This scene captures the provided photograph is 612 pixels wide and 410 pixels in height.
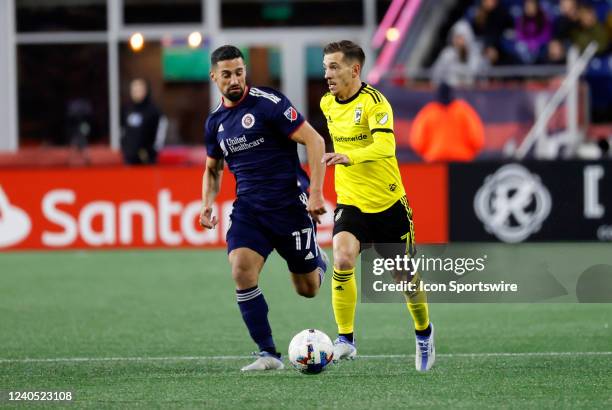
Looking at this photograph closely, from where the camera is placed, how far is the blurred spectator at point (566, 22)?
67.9 ft

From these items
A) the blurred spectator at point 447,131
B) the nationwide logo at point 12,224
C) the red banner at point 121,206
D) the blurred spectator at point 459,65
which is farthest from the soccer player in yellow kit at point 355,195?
the blurred spectator at point 459,65

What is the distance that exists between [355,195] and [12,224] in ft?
31.9

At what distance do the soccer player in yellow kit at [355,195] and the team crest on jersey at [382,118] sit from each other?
7 cm

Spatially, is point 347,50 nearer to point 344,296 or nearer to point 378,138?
point 378,138

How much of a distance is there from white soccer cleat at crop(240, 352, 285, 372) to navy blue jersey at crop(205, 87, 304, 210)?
92 cm

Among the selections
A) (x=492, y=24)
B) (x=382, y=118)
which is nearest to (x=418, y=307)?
(x=382, y=118)

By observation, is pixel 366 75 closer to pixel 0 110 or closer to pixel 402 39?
pixel 402 39

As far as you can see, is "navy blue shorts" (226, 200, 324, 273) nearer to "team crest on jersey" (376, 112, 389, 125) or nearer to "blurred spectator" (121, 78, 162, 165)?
"team crest on jersey" (376, 112, 389, 125)

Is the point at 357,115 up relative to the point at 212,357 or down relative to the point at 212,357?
up

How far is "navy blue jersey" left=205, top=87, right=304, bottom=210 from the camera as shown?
28.2 feet

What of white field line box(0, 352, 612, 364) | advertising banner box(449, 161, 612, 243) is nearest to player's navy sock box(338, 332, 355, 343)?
white field line box(0, 352, 612, 364)

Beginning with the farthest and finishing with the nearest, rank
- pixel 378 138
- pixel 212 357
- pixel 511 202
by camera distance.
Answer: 1. pixel 511 202
2. pixel 212 357
3. pixel 378 138

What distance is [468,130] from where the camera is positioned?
17.7 meters

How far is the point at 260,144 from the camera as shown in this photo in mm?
8664
